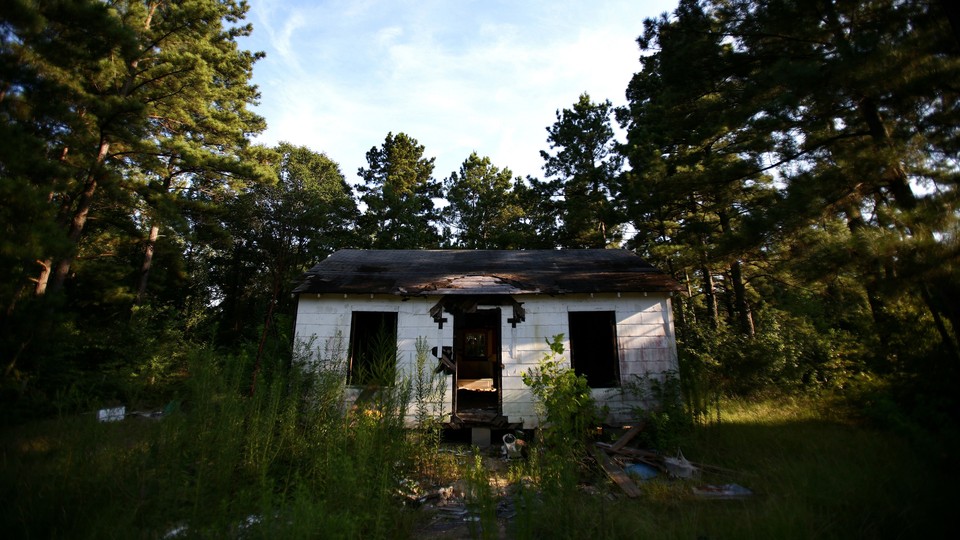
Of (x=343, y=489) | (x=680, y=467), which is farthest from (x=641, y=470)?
(x=343, y=489)

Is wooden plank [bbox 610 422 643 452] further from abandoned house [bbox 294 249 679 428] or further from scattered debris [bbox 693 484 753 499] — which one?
scattered debris [bbox 693 484 753 499]

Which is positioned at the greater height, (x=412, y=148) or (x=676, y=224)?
(x=412, y=148)

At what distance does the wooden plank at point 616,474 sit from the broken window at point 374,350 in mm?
3477

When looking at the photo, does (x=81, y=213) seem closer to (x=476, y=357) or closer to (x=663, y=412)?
(x=476, y=357)

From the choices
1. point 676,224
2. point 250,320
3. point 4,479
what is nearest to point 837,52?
point 676,224

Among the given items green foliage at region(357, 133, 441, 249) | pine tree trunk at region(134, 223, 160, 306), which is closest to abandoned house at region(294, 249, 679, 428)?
pine tree trunk at region(134, 223, 160, 306)

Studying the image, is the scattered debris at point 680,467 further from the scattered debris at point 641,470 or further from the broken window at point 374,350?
the broken window at point 374,350

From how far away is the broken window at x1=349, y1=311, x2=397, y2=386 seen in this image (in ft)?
17.0

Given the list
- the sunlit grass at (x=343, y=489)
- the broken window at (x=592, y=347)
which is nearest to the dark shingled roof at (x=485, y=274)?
the broken window at (x=592, y=347)

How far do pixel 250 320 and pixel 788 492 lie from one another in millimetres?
22219

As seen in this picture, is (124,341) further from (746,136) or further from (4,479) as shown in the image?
(746,136)

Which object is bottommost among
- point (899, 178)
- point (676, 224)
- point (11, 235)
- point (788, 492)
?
point (788, 492)

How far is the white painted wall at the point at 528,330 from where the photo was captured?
8.28 meters

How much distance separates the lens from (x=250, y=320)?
19734mm
